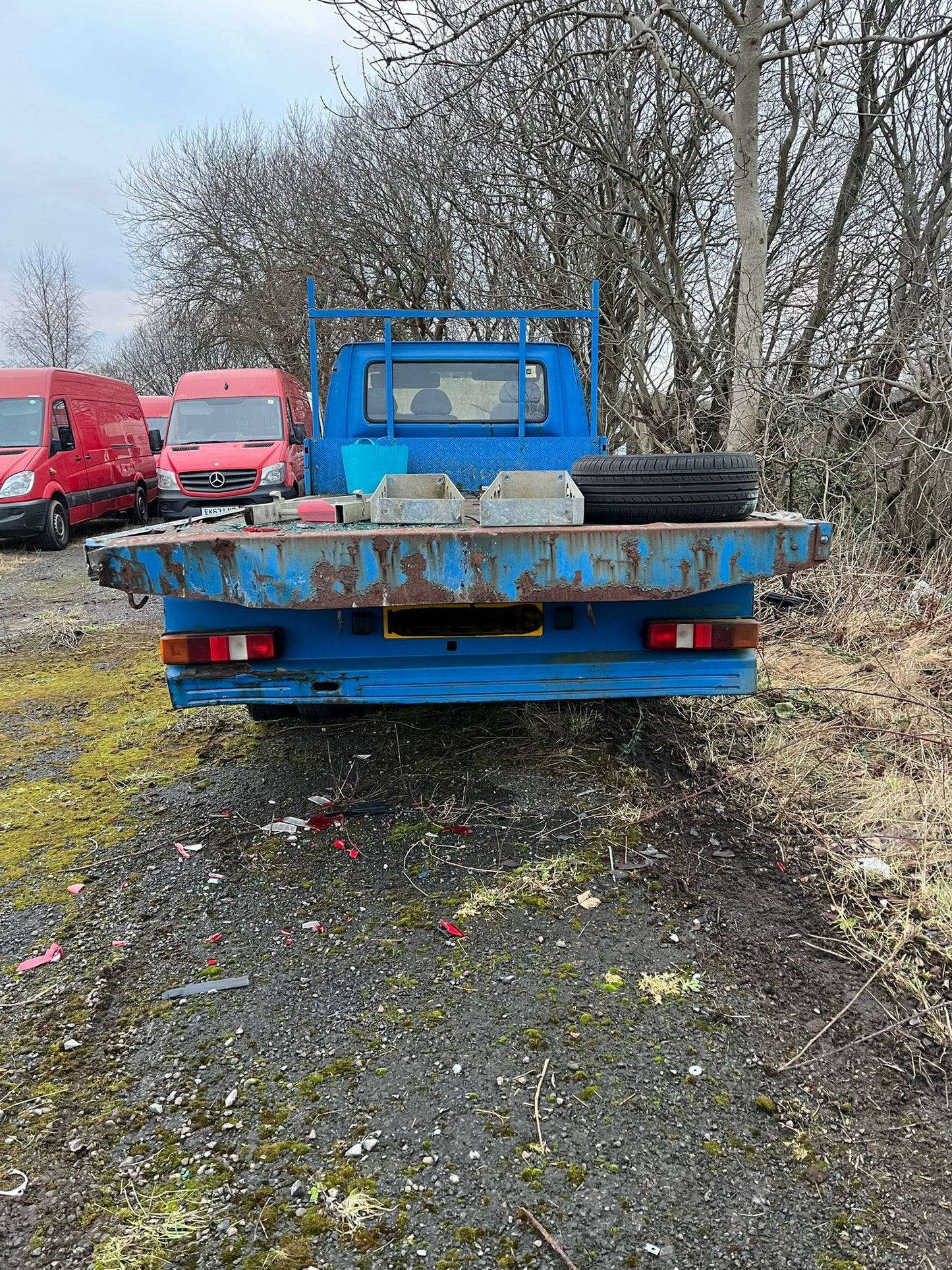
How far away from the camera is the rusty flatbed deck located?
2.52 meters

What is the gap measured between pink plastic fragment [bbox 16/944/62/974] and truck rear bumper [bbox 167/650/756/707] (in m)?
0.89

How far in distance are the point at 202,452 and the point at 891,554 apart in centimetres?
950

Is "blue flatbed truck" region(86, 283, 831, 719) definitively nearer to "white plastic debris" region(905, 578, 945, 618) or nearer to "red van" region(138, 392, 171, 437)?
"white plastic debris" region(905, 578, 945, 618)

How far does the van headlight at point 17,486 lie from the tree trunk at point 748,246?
952 cm

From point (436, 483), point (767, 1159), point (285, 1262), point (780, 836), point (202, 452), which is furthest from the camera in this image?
point (202, 452)

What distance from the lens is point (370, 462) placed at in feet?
14.4

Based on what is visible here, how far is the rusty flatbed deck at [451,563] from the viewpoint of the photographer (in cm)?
252

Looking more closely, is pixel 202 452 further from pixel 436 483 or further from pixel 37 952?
pixel 37 952

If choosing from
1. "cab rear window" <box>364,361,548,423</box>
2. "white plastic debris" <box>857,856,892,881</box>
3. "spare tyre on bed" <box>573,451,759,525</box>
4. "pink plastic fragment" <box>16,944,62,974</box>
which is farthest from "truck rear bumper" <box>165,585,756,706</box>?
"cab rear window" <box>364,361,548,423</box>

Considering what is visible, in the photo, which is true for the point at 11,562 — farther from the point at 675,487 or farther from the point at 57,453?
the point at 675,487

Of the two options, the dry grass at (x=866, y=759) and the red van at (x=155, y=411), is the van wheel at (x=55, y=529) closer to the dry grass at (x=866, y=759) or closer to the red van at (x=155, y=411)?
the red van at (x=155, y=411)

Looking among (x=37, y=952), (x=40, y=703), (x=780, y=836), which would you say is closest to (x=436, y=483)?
(x=780, y=836)

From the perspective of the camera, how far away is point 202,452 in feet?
38.5

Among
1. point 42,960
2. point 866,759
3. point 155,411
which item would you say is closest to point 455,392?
point 866,759
